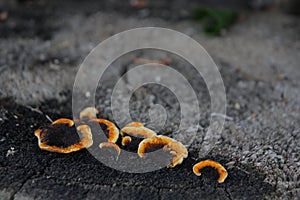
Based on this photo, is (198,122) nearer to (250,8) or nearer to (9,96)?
(9,96)

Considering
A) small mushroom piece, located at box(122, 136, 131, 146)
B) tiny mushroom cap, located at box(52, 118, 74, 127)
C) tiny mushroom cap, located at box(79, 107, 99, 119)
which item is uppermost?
tiny mushroom cap, located at box(52, 118, 74, 127)

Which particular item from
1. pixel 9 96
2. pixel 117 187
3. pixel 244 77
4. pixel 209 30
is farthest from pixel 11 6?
pixel 117 187

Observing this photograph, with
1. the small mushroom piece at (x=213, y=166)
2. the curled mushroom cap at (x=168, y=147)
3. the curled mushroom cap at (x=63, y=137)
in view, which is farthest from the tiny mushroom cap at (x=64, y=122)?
the small mushroom piece at (x=213, y=166)

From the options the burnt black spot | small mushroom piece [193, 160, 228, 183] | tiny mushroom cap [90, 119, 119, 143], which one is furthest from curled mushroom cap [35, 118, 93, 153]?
small mushroom piece [193, 160, 228, 183]

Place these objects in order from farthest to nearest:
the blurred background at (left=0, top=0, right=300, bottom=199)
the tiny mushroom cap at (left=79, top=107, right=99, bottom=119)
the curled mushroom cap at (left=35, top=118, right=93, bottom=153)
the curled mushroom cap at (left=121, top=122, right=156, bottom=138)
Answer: the tiny mushroom cap at (left=79, top=107, right=99, bottom=119) < the curled mushroom cap at (left=121, top=122, right=156, bottom=138) < the curled mushroom cap at (left=35, top=118, right=93, bottom=153) < the blurred background at (left=0, top=0, right=300, bottom=199)

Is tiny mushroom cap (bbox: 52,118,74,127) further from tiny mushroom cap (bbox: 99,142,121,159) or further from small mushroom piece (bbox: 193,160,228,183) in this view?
small mushroom piece (bbox: 193,160,228,183)

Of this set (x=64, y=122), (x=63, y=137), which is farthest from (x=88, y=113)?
(x=63, y=137)

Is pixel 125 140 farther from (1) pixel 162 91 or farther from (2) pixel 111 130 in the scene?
(1) pixel 162 91
